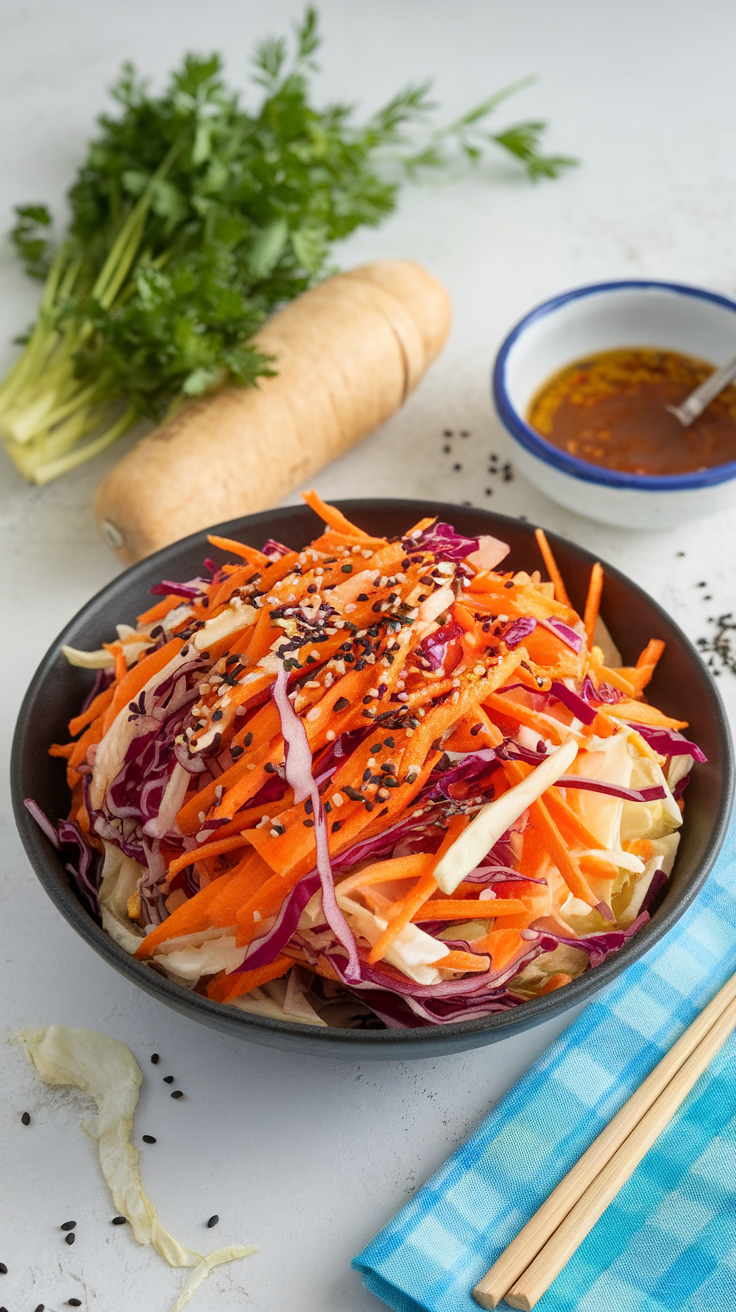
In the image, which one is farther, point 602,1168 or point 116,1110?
point 116,1110

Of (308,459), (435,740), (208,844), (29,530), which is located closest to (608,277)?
(308,459)

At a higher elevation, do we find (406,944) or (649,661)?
(406,944)

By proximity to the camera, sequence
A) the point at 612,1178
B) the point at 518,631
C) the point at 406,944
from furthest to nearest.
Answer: the point at 518,631, the point at 612,1178, the point at 406,944

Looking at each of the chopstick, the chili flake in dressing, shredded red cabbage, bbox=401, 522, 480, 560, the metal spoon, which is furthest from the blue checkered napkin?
the metal spoon

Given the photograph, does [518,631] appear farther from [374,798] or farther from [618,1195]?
[618,1195]

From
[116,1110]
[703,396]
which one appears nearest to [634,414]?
[703,396]

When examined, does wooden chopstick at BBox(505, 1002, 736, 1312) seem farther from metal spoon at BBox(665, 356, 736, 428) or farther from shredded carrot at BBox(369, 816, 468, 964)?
metal spoon at BBox(665, 356, 736, 428)
